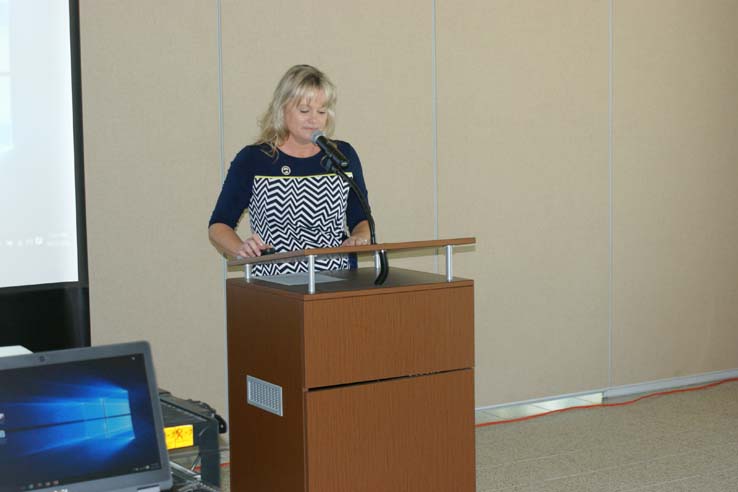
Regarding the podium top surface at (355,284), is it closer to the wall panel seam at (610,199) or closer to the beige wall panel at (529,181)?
the beige wall panel at (529,181)

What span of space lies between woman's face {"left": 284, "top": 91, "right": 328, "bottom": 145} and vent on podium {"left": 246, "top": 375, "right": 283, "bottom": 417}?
85cm

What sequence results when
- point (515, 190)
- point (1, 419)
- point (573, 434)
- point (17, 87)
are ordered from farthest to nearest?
point (515, 190), point (573, 434), point (17, 87), point (1, 419)

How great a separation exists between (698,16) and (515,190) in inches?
66.4

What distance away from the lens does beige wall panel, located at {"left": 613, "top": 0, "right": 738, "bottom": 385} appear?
18.3 feet

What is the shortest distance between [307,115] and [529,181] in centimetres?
239

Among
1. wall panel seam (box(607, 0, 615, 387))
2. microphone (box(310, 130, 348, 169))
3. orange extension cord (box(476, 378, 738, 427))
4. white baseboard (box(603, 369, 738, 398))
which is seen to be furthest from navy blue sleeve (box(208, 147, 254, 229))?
white baseboard (box(603, 369, 738, 398))

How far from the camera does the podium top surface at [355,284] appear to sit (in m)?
2.45

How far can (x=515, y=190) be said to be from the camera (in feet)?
17.0

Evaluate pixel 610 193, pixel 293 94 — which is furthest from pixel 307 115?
pixel 610 193

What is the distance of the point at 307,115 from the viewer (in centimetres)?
310

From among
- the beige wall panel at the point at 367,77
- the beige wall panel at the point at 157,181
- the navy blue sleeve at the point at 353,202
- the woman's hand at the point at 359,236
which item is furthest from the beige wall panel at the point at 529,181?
the woman's hand at the point at 359,236

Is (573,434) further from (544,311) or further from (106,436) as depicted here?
(106,436)

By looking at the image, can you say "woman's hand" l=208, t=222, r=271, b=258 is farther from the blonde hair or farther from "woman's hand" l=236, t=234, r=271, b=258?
the blonde hair

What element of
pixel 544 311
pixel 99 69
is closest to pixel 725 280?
pixel 544 311
